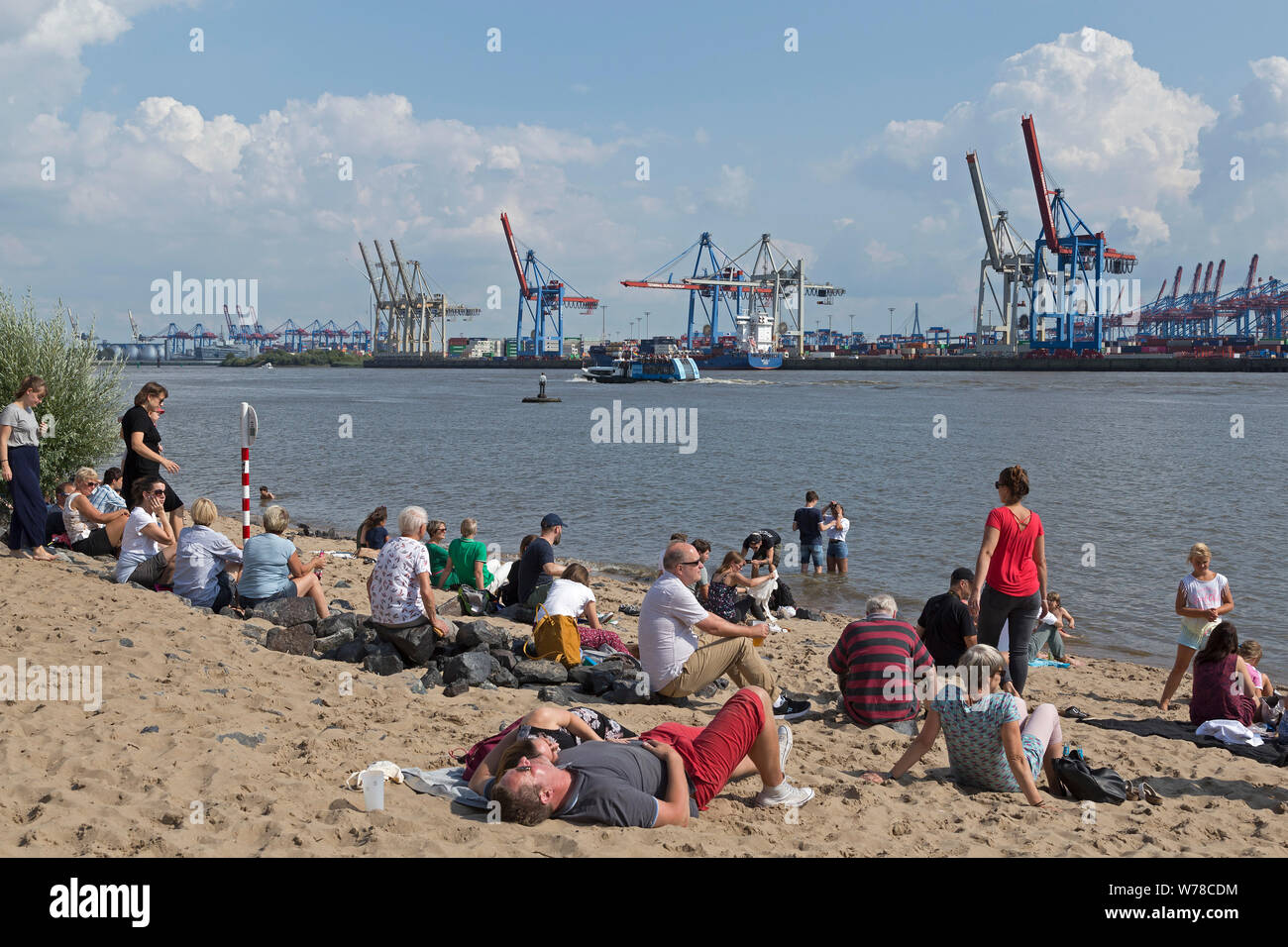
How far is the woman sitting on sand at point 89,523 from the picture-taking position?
934 cm

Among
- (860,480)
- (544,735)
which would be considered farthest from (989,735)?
(860,480)

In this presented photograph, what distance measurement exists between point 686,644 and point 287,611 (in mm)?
3072

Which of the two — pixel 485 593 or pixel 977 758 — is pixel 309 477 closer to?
pixel 485 593

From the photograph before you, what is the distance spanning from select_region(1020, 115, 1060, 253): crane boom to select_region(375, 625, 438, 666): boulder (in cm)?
9124

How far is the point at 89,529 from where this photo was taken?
10031mm

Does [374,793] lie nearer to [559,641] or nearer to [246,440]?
[559,641]

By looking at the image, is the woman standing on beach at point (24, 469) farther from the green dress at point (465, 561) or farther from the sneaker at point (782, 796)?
the sneaker at point (782, 796)

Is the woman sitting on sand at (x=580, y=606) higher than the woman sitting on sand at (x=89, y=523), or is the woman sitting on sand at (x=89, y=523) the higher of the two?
the woman sitting on sand at (x=89, y=523)

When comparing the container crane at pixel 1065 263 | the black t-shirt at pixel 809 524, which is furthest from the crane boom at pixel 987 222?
the black t-shirt at pixel 809 524

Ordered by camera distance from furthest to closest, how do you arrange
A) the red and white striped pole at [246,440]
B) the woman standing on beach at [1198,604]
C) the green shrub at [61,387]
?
the green shrub at [61,387], the red and white striped pole at [246,440], the woman standing on beach at [1198,604]

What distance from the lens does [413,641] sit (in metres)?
6.47

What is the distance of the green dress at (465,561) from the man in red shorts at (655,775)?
18.0ft
